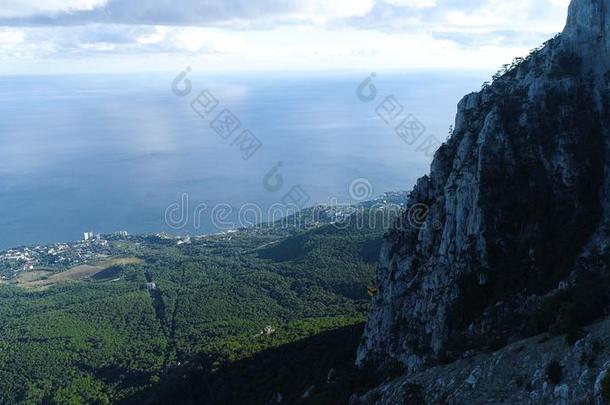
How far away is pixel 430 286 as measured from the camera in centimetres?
2278

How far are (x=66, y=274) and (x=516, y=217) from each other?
10799 centimetres

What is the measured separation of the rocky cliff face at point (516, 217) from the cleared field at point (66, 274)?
3735 inches

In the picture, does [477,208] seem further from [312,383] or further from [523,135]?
[312,383]

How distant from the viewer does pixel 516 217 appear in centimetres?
2086

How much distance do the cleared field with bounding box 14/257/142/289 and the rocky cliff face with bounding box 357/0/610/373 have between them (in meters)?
94.9

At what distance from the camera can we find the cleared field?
10331 centimetres

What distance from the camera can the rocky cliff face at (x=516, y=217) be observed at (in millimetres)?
18484

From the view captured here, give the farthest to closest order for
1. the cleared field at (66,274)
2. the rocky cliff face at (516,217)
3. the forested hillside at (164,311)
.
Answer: the cleared field at (66,274), the forested hillside at (164,311), the rocky cliff face at (516,217)

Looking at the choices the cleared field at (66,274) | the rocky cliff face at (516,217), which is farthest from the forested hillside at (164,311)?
the rocky cliff face at (516,217)

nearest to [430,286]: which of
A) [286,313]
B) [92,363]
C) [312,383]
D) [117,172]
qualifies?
[312,383]

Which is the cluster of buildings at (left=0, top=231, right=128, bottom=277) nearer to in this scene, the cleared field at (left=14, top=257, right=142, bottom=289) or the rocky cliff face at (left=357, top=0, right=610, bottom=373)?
the cleared field at (left=14, top=257, right=142, bottom=289)

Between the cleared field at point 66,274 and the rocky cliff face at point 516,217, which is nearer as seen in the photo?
the rocky cliff face at point 516,217
